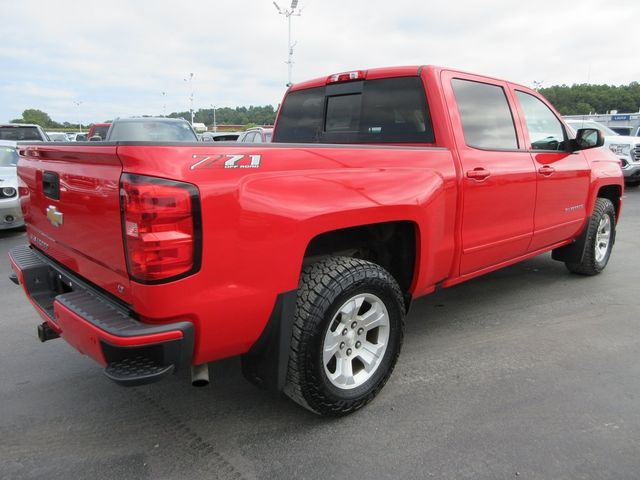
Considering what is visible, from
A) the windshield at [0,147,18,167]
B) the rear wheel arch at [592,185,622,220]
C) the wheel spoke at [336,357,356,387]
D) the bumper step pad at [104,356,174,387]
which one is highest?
the windshield at [0,147,18,167]

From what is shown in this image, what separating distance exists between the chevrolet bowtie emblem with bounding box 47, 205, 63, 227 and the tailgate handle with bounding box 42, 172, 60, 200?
0.20ft

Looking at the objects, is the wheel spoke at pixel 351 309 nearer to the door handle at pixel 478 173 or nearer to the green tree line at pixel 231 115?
the door handle at pixel 478 173

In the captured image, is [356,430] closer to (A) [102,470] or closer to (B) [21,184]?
(A) [102,470]

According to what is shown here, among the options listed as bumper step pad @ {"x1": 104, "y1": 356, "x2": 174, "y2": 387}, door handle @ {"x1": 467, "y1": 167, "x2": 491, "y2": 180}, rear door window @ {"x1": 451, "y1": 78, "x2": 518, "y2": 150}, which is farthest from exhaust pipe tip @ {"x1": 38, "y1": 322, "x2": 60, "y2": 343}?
rear door window @ {"x1": 451, "y1": 78, "x2": 518, "y2": 150}

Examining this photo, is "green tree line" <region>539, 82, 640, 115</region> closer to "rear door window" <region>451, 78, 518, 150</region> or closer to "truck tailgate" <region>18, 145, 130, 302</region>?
"rear door window" <region>451, 78, 518, 150</region>

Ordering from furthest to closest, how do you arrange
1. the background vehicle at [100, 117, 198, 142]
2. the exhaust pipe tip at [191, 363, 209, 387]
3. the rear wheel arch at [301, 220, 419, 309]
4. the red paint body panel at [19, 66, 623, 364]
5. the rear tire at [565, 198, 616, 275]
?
the background vehicle at [100, 117, 198, 142] < the rear tire at [565, 198, 616, 275] < the rear wheel arch at [301, 220, 419, 309] < the exhaust pipe tip at [191, 363, 209, 387] < the red paint body panel at [19, 66, 623, 364]

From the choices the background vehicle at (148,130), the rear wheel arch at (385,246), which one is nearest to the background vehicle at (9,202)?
the background vehicle at (148,130)

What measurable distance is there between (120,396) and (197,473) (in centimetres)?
90

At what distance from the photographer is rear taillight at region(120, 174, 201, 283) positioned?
1.80m

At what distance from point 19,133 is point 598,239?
13827 millimetres

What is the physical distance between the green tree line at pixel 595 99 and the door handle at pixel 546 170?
61.4 metres

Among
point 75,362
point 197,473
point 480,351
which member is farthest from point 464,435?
point 75,362

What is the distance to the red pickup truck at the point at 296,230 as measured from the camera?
1865mm

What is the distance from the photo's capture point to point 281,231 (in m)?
2.10
